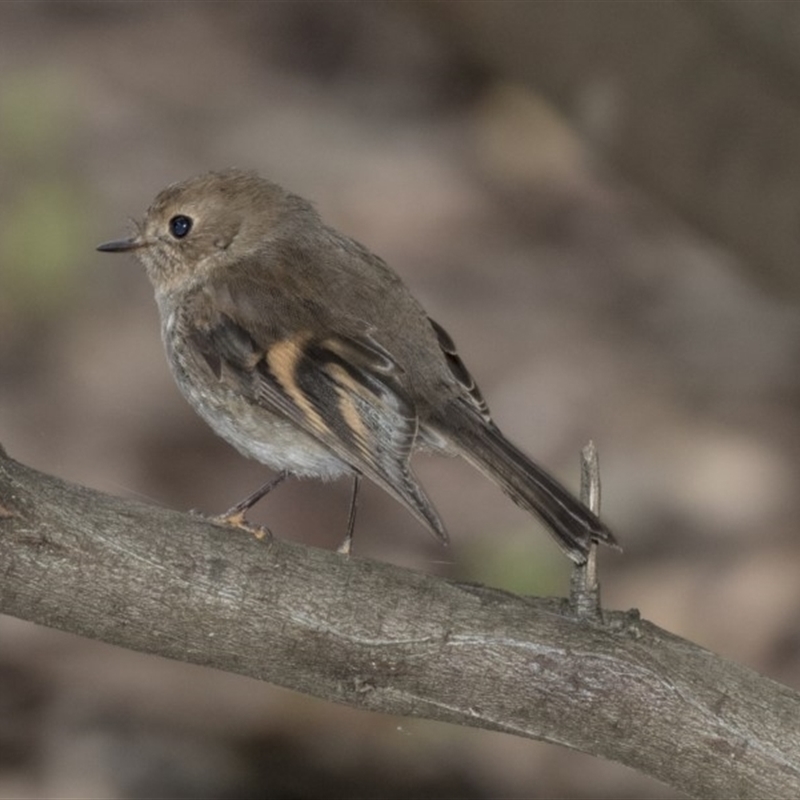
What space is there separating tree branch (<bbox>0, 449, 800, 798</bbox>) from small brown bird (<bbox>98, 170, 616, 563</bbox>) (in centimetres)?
16

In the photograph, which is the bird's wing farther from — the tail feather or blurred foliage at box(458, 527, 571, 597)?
blurred foliage at box(458, 527, 571, 597)

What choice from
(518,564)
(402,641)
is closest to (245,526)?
(402,641)

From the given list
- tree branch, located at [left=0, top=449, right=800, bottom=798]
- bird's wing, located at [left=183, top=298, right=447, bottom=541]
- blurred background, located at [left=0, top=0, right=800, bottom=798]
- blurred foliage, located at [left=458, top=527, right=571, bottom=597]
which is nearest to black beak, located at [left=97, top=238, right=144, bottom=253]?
bird's wing, located at [left=183, top=298, right=447, bottom=541]

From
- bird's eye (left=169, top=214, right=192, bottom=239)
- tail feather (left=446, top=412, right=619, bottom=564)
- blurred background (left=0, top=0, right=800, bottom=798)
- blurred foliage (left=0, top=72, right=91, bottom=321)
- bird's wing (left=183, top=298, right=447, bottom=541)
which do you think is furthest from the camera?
blurred foliage (left=0, top=72, right=91, bottom=321)

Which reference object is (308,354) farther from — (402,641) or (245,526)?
(402,641)

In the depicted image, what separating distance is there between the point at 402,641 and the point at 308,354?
27.7 inches

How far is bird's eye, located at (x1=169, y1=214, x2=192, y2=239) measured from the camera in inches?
169

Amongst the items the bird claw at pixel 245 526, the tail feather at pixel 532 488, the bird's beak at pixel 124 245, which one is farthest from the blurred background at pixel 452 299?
the bird claw at pixel 245 526

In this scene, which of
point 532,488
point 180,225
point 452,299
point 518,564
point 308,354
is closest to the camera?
point 532,488

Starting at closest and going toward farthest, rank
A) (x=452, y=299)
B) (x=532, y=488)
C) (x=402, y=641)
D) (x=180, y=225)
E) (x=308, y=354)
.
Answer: (x=402, y=641) → (x=532, y=488) → (x=308, y=354) → (x=180, y=225) → (x=452, y=299)

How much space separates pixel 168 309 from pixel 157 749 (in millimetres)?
1670

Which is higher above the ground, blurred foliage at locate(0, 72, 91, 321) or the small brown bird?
blurred foliage at locate(0, 72, 91, 321)

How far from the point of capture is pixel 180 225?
14.1 ft

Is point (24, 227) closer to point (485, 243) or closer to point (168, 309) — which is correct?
point (485, 243)
